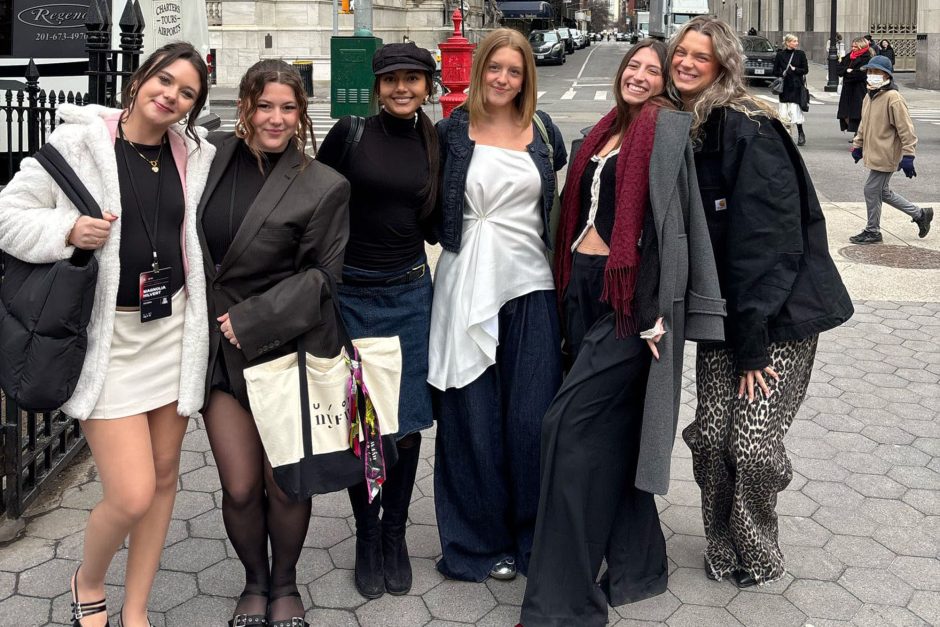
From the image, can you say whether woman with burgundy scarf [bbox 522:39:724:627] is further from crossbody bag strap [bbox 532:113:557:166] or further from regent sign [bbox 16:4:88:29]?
regent sign [bbox 16:4:88:29]

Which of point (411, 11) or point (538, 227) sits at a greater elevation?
point (411, 11)

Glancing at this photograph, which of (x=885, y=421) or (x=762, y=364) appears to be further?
(x=885, y=421)

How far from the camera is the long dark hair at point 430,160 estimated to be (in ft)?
12.4

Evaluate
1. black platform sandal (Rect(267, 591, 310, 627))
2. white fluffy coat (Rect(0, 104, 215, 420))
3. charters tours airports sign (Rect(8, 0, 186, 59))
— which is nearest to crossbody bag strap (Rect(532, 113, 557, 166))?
white fluffy coat (Rect(0, 104, 215, 420))

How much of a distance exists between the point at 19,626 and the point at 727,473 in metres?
2.65

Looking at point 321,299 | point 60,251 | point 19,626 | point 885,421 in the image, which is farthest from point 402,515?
point 885,421

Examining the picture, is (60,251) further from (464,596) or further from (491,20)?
(491,20)

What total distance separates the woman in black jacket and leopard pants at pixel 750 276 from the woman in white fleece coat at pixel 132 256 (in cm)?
172

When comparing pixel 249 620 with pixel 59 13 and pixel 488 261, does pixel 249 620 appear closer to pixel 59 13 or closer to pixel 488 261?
pixel 488 261

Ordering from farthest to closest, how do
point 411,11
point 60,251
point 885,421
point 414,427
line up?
point 411,11
point 885,421
point 414,427
point 60,251

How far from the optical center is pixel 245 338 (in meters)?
3.27

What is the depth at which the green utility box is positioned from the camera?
15.4 m

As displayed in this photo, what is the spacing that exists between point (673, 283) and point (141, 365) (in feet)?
5.80

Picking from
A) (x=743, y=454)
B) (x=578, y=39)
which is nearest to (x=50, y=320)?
(x=743, y=454)
